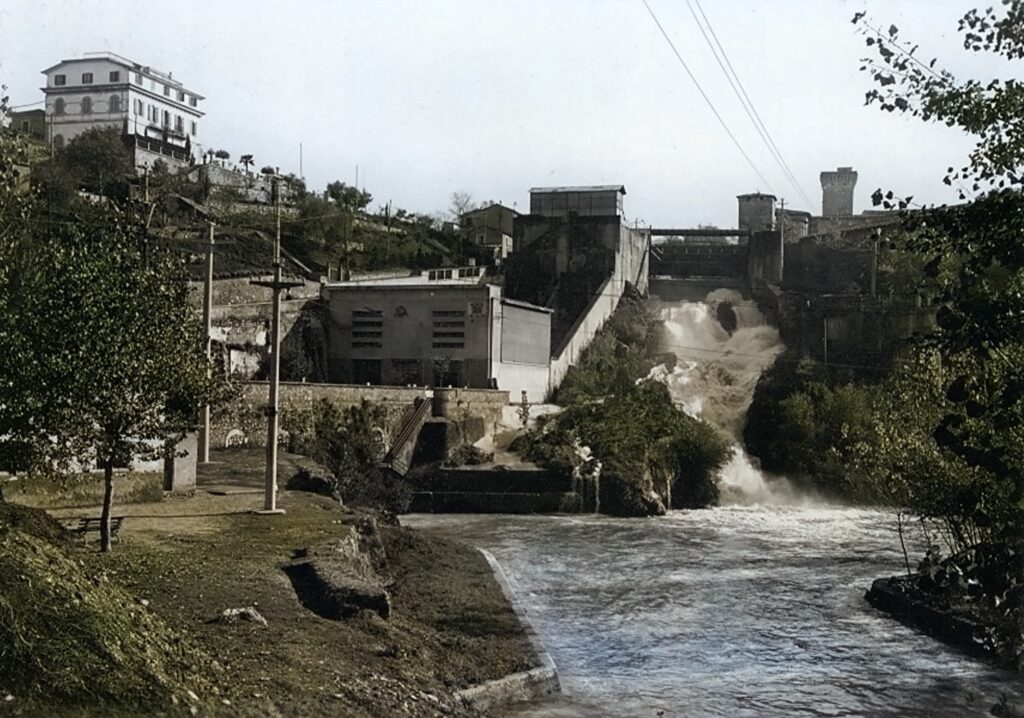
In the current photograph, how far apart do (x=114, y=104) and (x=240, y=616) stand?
70.7 metres

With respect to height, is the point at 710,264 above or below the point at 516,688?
above

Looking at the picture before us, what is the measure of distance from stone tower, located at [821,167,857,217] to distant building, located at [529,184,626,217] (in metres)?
27.7

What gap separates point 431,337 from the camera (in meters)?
51.8

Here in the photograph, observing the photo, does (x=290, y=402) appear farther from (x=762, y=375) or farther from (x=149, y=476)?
(x=762, y=375)

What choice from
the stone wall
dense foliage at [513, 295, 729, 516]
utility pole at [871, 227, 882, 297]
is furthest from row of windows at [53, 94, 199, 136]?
utility pole at [871, 227, 882, 297]

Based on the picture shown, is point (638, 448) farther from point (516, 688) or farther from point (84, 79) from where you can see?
point (84, 79)

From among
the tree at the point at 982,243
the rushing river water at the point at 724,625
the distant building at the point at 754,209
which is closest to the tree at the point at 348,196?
the distant building at the point at 754,209

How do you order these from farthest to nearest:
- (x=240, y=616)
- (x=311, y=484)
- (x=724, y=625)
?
(x=311, y=484), (x=724, y=625), (x=240, y=616)

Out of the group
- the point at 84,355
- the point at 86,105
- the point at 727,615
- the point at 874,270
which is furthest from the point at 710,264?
the point at 84,355

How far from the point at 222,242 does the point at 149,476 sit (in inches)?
1758

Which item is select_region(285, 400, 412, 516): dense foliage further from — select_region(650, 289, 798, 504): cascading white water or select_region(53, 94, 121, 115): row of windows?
select_region(53, 94, 121, 115): row of windows

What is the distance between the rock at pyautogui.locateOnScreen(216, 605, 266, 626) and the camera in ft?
45.1

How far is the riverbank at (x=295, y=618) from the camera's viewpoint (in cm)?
1172

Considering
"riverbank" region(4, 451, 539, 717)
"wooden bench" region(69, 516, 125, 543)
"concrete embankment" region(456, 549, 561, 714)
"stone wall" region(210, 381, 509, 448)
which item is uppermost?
"stone wall" region(210, 381, 509, 448)
